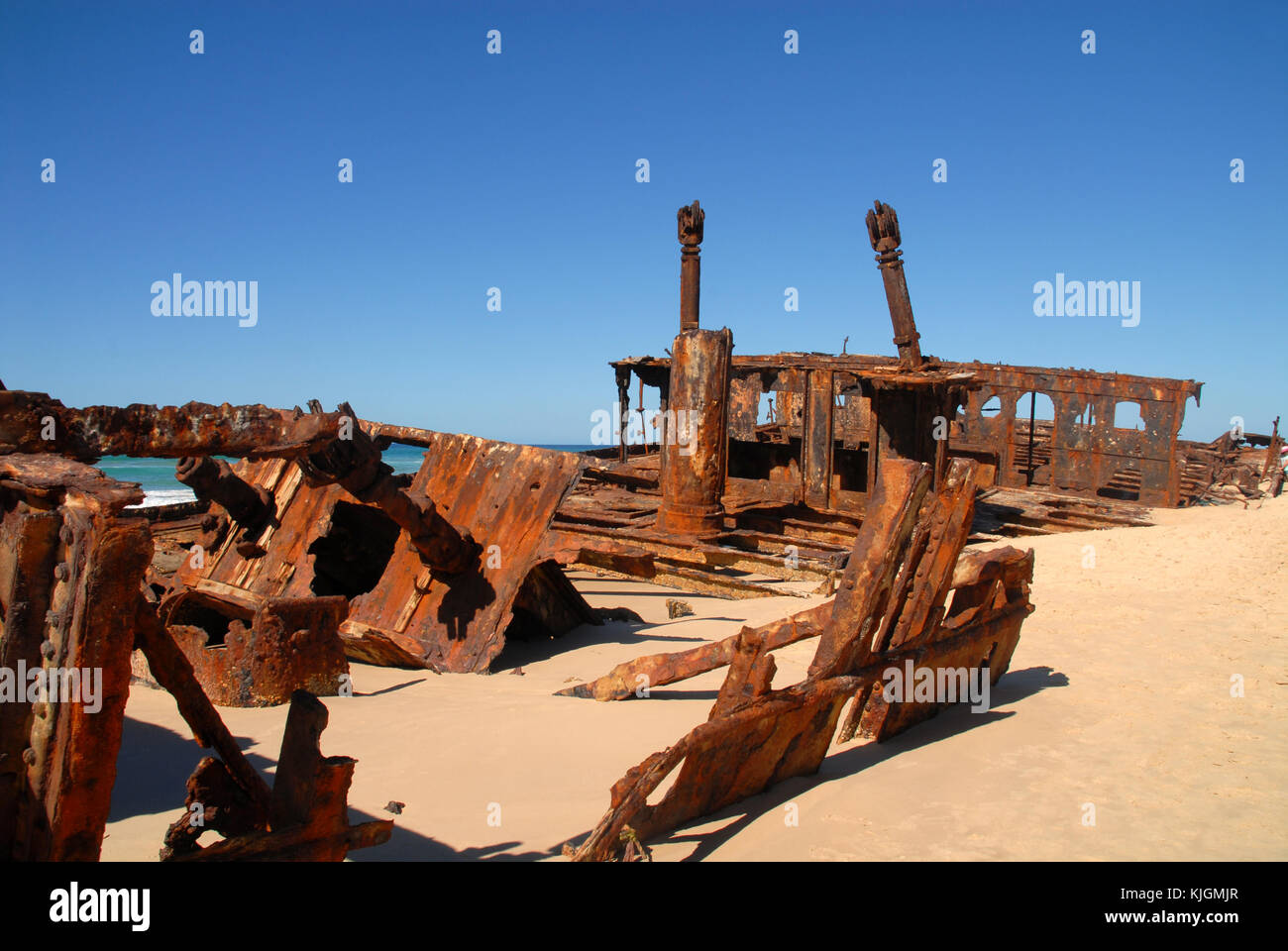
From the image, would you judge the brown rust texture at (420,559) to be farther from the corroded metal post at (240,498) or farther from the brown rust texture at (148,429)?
the brown rust texture at (148,429)

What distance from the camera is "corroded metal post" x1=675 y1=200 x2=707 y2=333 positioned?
14469 mm

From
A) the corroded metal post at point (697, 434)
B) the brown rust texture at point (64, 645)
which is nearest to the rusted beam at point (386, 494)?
the brown rust texture at point (64, 645)

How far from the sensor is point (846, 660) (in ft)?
12.6

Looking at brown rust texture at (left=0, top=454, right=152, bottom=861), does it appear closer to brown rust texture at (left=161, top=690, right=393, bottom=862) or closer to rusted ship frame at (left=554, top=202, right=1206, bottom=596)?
brown rust texture at (left=161, top=690, right=393, bottom=862)

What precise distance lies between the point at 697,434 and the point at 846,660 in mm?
6250

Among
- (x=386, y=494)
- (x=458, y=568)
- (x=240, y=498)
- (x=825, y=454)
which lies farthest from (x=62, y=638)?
(x=825, y=454)

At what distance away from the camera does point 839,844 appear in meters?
3.16

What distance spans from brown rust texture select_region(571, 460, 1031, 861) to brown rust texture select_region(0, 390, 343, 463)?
1552 millimetres

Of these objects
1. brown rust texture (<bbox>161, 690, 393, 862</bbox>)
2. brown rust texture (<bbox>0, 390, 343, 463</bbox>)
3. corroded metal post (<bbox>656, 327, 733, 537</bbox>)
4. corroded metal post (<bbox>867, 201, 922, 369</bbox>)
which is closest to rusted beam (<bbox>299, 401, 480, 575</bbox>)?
brown rust texture (<bbox>0, 390, 343, 463</bbox>)

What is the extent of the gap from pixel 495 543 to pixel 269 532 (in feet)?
7.02

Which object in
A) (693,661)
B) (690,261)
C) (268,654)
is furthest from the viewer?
(690,261)

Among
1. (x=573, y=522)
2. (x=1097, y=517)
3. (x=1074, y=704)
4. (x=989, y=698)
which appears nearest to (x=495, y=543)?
(x=989, y=698)

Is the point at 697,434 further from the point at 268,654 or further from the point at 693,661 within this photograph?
the point at 693,661
